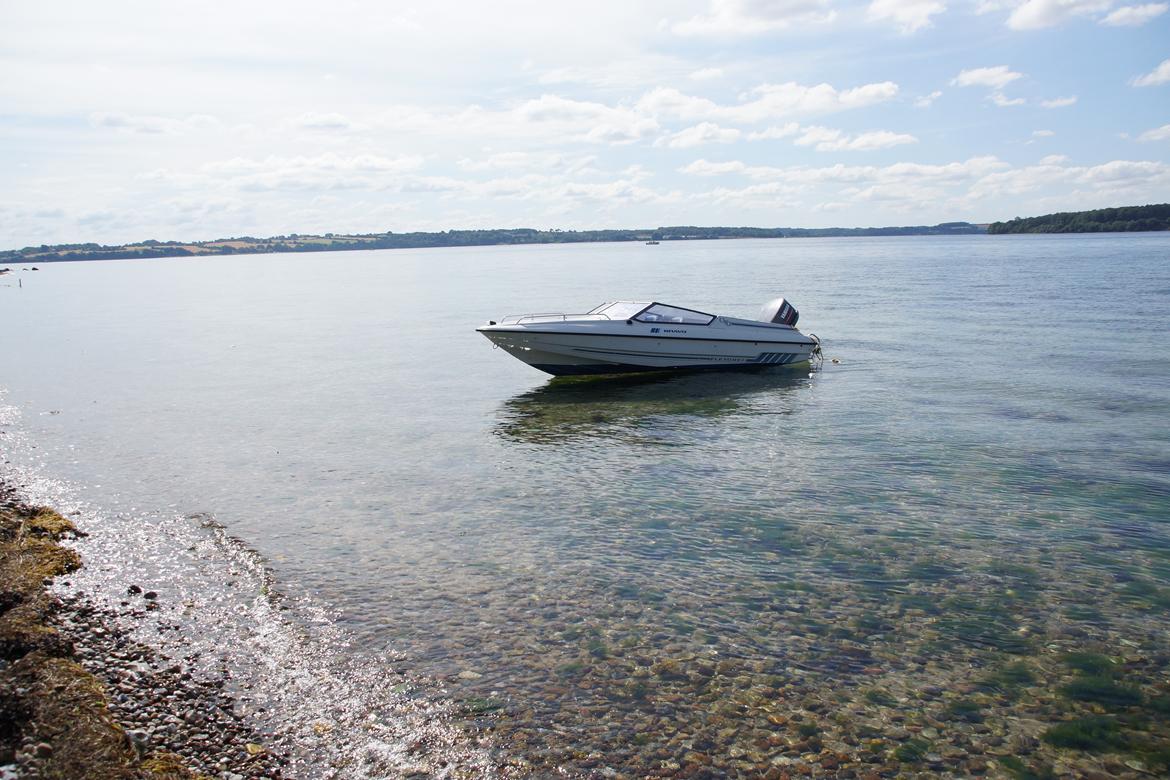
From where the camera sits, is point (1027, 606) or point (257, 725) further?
point (1027, 606)

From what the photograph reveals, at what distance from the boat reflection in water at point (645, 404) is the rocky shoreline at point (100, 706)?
34.9 ft

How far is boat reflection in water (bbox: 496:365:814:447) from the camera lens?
1894cm

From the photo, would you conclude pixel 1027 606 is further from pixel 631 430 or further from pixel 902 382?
pixel 902 382

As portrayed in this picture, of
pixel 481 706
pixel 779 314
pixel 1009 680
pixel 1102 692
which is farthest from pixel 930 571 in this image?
pixel 779 314

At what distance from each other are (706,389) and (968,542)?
528 inches

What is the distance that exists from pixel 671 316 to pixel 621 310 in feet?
5.66

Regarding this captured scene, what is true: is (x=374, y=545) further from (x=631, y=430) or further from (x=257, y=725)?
(x=631, y=430)

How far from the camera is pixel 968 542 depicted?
37.4 ft

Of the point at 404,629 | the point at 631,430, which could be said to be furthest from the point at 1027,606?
the point at 631,430

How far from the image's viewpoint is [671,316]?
25.8 meters

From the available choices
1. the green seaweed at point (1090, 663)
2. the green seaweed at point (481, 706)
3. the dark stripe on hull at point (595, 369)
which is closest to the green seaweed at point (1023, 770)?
the green seaweed at point (1090, 663)

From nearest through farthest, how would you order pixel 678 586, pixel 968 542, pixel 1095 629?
pixel 1095 629 → pixel 678 586 → pixel 968 542

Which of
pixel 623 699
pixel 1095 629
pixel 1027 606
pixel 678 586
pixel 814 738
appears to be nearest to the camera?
pixel 814 738

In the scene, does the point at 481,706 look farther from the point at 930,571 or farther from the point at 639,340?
the point at 639,340
